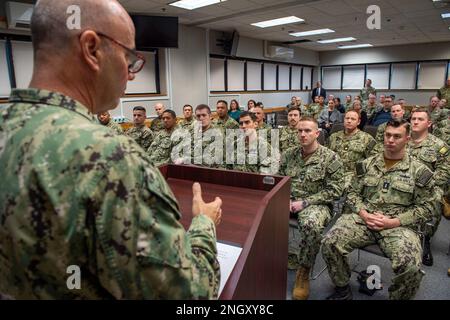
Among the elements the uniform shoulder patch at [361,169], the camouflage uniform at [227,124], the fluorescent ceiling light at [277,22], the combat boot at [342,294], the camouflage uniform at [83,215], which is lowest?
the combat boot at [342,294]

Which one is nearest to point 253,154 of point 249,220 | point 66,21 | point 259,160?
point 259,160

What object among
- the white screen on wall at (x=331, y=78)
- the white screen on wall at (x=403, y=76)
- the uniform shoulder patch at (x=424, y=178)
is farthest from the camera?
the white screen on wall at (x=331, y=78)

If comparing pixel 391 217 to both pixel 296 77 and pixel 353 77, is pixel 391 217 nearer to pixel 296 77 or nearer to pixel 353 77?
pixel 296 77

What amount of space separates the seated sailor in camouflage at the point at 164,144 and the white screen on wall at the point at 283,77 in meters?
7.53

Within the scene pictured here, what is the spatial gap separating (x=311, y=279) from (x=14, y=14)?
5.18 meters

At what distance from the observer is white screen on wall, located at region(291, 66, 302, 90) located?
1184 cm

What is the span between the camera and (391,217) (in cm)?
213

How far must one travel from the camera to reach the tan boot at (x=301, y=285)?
7.11 feet

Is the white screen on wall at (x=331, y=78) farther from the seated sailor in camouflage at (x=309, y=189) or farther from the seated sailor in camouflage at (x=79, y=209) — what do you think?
the seated sailor in camouflage at (x=79, y=209)

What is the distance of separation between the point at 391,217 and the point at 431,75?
1100 cm

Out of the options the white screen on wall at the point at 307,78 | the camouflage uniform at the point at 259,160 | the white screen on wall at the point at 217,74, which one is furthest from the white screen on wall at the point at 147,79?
the white screen on wall at the point at 307,78

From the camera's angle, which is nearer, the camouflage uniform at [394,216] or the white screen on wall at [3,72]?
the camouflage uniform at [394,216]
